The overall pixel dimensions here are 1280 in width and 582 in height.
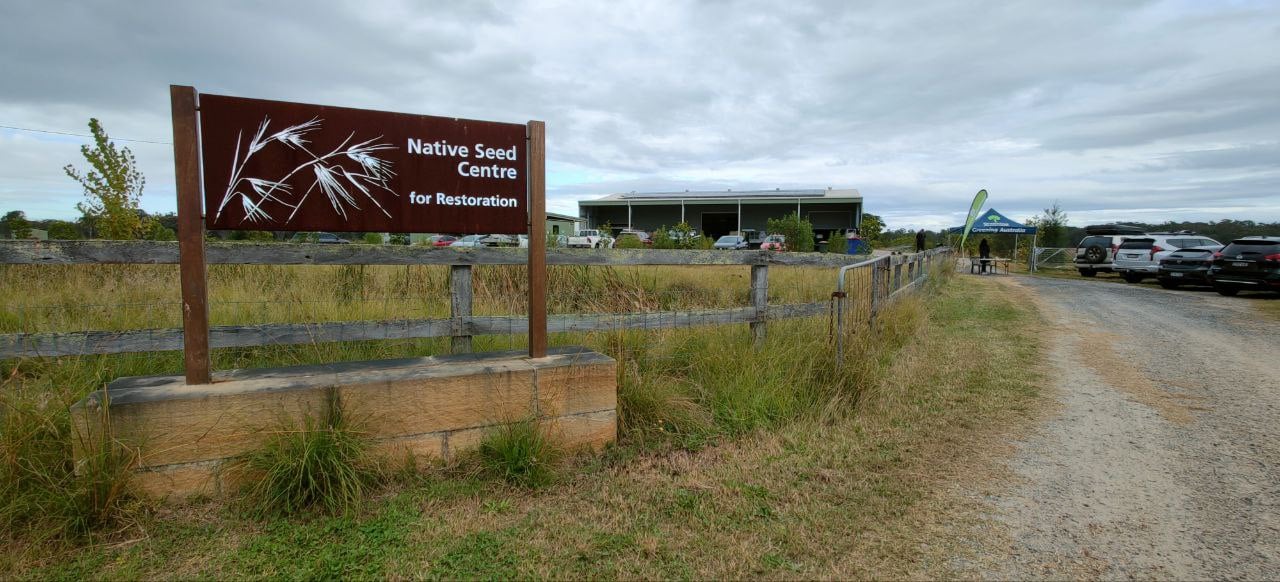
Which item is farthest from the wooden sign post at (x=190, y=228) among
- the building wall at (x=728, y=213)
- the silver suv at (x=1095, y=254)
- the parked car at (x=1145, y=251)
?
the building wall at (x=728, y=213)

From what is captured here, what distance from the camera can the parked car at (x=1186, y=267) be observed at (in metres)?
16.8

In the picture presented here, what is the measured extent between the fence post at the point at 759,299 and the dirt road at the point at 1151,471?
2.32m

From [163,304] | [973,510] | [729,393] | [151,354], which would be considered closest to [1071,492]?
[973,510]

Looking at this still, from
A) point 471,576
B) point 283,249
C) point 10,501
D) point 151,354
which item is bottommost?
point 471,576

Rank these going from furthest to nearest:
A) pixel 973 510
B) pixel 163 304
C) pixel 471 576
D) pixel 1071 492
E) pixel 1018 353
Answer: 1. pixel 1018 353
2. pixel 163 304
3. pixel 1071 492
4. pixel 973 510
5. pixel 471 576

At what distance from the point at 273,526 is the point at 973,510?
3.51 meters

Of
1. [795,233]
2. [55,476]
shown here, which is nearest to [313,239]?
[55,476]

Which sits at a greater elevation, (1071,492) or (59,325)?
(59,325)

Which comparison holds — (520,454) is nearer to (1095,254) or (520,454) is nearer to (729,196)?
(1095,254)

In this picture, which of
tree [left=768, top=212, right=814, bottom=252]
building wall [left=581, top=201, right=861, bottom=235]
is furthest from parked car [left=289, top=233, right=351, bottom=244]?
building wall [left=581, top=201, right=861, bottom=235]

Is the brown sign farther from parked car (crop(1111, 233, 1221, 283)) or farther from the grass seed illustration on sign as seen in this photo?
parked car (crop(1111, 233, 1221, 283))

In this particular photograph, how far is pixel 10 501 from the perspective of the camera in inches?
115

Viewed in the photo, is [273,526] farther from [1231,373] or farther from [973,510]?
[1231,373]

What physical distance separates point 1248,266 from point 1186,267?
2.38 m
